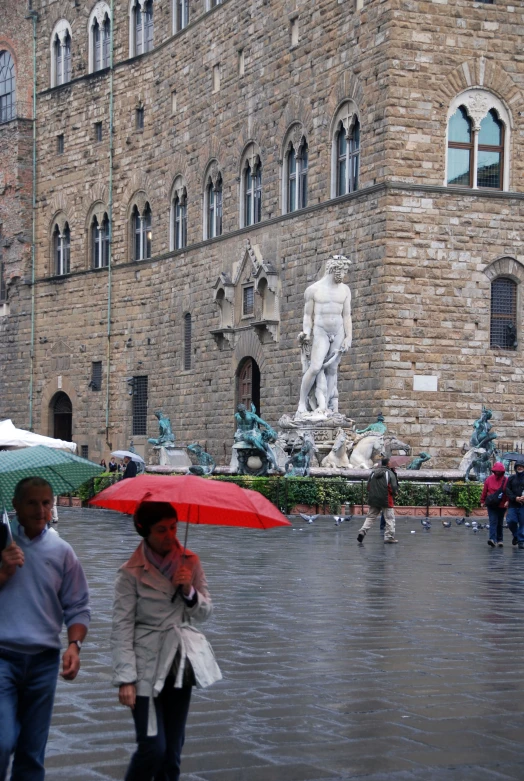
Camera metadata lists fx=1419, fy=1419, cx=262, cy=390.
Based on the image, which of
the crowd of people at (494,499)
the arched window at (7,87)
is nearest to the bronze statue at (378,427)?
the crowd of people at (494,499)

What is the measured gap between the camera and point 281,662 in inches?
351

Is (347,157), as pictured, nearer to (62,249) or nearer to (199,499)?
(62,249)

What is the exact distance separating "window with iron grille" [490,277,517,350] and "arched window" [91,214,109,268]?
18665 millimetres

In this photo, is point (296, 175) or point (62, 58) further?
point (62, 58)

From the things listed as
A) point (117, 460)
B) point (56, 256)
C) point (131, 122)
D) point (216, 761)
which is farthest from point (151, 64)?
point (216, 761)

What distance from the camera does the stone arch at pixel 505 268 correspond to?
28.2 m

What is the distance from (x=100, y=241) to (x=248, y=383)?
12.0 m

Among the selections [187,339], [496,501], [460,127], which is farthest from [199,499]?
[187,339]

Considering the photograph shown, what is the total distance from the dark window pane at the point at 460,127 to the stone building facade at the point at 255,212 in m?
0.06

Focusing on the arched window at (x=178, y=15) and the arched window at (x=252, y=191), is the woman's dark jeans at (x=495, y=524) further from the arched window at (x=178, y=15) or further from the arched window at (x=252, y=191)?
the arched window at (x=178, y=15)

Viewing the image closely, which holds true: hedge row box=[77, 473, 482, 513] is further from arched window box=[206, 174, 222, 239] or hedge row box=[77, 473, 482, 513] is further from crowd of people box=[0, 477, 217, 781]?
crowd of people box=[0, 477, 217, 781]

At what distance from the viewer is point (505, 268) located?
92.9 ft

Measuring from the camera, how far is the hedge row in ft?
81.5

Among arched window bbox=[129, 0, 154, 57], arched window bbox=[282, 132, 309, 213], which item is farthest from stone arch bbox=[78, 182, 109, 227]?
arched window bbox=[282, 132, 309, 213]
